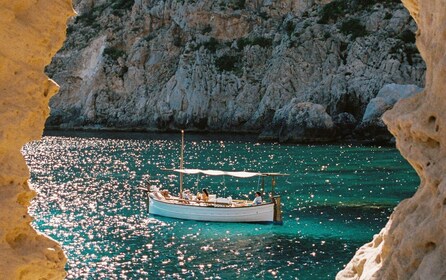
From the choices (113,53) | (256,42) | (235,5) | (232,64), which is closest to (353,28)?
(256,42)

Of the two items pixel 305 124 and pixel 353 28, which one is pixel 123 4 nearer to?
pixel 353 28

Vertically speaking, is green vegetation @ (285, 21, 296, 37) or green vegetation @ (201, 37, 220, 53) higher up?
green vegetation @ (285, 21, 296, 37)

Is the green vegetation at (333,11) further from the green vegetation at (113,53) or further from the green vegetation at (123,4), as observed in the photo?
the green vegetation at (123,4)

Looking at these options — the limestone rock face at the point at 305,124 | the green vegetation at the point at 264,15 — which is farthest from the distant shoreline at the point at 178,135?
the green vegetation at the point at 264,15

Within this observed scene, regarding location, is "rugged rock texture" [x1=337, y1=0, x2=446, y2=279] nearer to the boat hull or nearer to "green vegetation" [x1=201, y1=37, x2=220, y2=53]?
the boat hull

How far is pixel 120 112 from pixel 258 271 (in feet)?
409

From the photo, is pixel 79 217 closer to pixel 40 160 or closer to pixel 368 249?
pixel 368 249

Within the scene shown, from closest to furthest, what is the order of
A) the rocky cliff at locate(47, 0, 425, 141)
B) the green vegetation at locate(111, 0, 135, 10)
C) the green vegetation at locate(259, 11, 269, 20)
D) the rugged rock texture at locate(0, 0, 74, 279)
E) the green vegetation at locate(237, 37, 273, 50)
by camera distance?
the rugged rock texture at locate(0, 0, 74, 279) < the rocky cliff at locate(47, 0, 425, 141) < the green vegetation at locate(237, 37, 273, 50) < the green vegetation at locate(259, 11, 269, 20) < the green vegetation at locate(111, 0, 135, 10)

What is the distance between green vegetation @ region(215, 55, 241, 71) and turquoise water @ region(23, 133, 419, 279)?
48.1 metres

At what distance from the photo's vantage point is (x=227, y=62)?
13512 centimetres

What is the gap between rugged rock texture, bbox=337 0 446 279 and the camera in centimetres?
807

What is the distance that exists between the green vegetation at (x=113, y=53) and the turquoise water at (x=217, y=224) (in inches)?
2712

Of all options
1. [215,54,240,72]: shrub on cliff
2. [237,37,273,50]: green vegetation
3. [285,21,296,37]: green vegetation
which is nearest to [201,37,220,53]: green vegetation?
[215,54,240,72]: shrub on cliff

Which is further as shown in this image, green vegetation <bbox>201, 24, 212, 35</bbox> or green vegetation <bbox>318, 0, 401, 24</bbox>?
green vegetation <bbox>201, 24, 212, 35</bbox>
